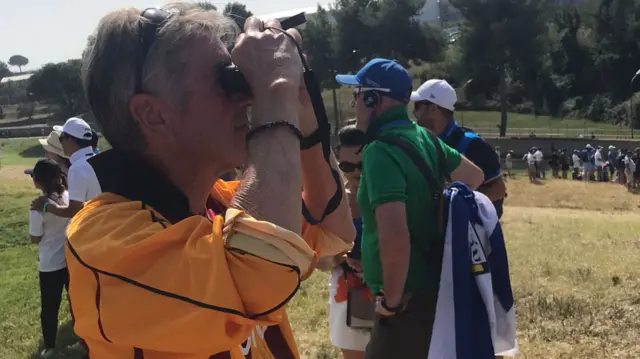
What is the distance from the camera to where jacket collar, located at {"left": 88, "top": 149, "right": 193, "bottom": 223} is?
142 cm

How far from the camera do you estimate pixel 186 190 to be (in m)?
1.53

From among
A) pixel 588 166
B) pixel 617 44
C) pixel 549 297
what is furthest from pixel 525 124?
pixel 549 297

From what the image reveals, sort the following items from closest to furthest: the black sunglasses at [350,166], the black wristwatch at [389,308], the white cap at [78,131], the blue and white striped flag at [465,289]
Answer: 1. the blue and white striped flag at [465,289]
2. the black wristwatch at [389,308]
3. the black sunglasses at [350,166]
4. the white cap at [78,131]

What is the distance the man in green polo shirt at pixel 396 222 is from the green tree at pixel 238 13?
1340mm

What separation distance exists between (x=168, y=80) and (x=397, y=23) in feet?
165

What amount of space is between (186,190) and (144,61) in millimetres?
313

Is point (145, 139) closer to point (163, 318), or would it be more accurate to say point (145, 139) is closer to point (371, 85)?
point (163, 318)

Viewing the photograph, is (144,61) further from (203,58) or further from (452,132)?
(452,132)

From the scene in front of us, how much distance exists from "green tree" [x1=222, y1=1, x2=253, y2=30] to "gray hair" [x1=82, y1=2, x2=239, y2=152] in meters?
0.15

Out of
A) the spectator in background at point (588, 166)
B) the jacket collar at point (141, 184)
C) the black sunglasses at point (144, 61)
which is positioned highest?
the black sunglasses at point (144, 61)

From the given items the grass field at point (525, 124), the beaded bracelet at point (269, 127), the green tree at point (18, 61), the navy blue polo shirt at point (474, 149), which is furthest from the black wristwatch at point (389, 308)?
the green tree at point (18, 61)

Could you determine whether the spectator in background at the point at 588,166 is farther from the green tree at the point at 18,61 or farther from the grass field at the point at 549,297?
the green tree at the point at 18,61

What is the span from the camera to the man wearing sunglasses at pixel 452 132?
13.7 ft

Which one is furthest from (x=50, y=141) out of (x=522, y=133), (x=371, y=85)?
(x=522, y=133)
